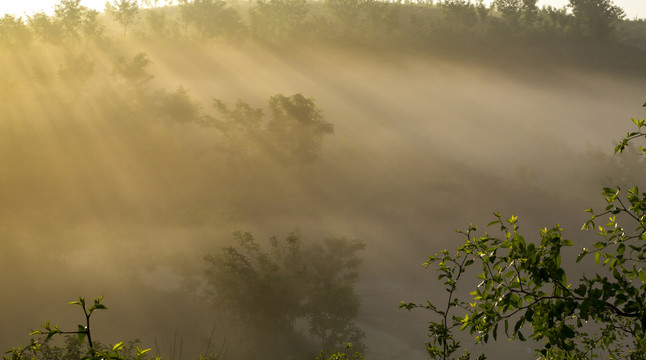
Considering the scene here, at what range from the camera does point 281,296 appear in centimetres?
3516

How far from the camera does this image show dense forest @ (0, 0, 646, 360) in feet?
124

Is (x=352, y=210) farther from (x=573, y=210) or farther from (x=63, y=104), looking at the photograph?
(x=63, y=104)

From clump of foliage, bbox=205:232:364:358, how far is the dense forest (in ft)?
0.53

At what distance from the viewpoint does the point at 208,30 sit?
112500mm

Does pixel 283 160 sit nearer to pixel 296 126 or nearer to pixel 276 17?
pixel 296 126

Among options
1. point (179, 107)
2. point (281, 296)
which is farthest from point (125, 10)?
point (281, 296)

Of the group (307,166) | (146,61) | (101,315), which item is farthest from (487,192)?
(101,315)

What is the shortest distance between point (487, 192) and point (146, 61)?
5297 centimetres

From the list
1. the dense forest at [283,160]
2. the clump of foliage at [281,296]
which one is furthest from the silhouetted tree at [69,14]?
the clump of foliage at [281,296]

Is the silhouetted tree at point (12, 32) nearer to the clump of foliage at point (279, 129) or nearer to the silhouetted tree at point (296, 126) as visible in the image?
the clump of foliage at point (279, 129)

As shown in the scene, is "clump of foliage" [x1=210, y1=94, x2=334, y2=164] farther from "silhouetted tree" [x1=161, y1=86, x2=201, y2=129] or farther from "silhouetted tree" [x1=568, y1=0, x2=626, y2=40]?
"silhouetted tree" [x1=568, y1=0, x2=626, y2=40]

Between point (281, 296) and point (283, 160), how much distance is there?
1293 inches

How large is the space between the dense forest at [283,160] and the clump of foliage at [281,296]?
0.53 feet

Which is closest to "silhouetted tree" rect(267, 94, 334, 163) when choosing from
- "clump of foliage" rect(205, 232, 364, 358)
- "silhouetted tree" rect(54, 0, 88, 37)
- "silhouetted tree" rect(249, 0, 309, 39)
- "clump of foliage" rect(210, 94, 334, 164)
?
"clump of foliage" rect(210, 94, 334, 164)
